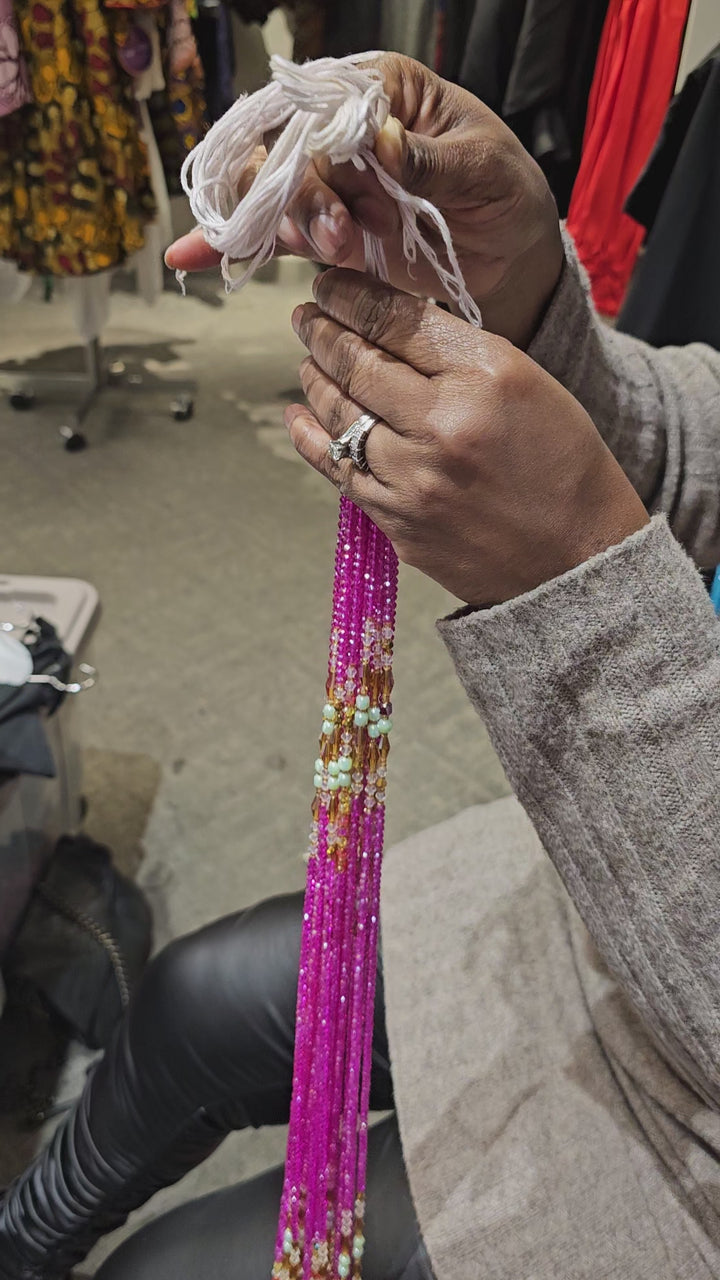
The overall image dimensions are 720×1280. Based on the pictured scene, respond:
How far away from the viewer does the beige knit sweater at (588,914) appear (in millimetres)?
461

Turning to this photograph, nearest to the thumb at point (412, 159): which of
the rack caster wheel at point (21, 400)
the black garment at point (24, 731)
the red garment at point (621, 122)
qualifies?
the black garment at point (24, 731)

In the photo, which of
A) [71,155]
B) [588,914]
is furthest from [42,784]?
[71,155]

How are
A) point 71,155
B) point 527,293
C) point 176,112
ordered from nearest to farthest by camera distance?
point 527,293
point 71,155
point 176,112

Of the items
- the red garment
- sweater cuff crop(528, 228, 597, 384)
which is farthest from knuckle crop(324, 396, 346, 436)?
the red garment

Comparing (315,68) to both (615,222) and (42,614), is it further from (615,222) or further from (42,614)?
(615,222)

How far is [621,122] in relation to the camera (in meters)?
1.64

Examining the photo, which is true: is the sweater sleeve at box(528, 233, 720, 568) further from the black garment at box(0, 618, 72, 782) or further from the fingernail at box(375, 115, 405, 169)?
the black garment at box(0, 618, 72, 782)

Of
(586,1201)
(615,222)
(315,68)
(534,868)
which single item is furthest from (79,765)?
(615,222)

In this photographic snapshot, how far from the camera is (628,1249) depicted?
53 centimetres

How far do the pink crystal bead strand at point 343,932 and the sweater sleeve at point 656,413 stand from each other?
0.24 metres

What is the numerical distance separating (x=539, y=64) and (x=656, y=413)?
1255 mm

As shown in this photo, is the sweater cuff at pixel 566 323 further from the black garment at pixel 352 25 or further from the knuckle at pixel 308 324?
the black garment at pixel 352 25

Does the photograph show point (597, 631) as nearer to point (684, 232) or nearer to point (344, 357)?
point (344, 357)

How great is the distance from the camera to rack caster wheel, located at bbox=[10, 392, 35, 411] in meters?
2.41
